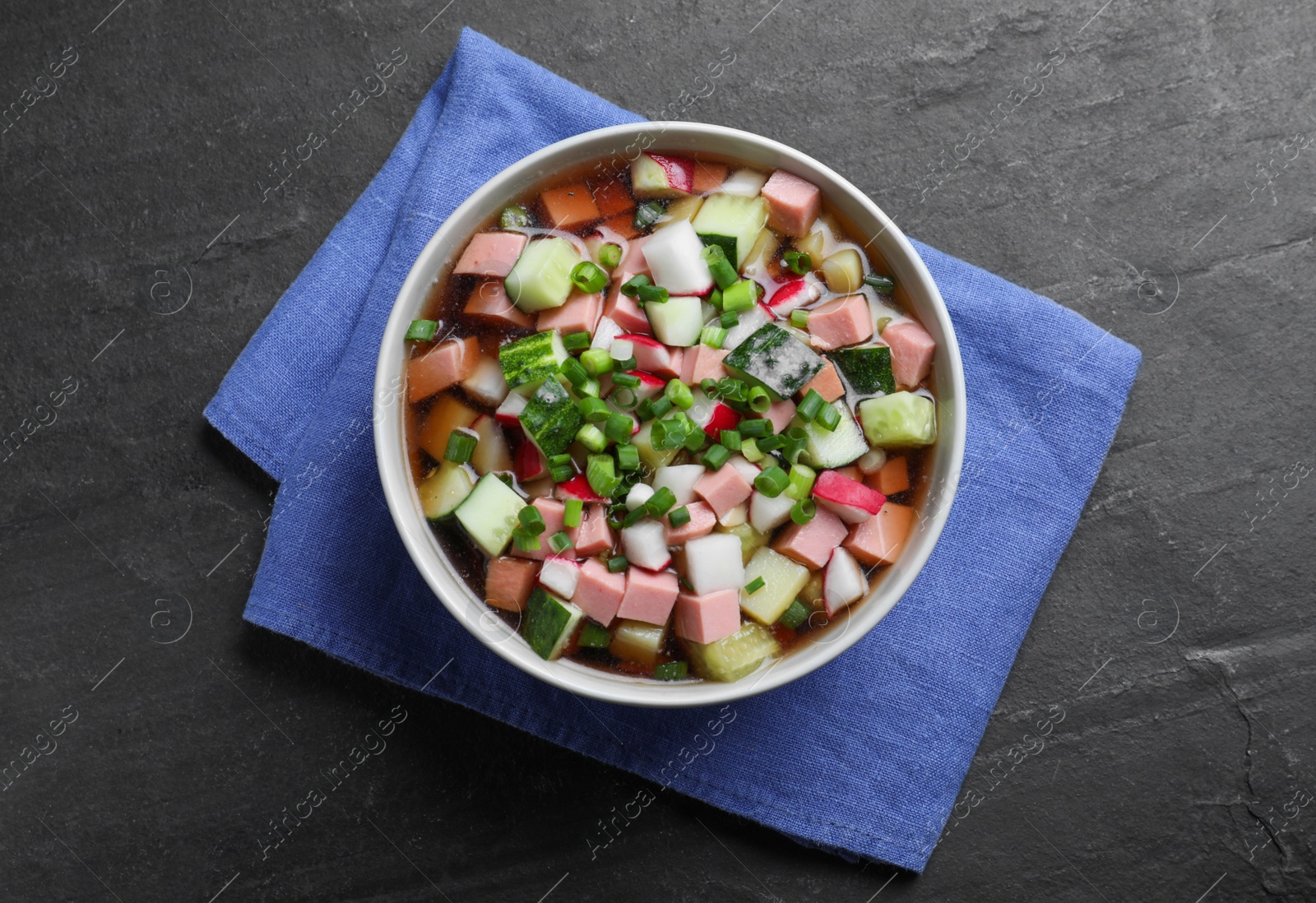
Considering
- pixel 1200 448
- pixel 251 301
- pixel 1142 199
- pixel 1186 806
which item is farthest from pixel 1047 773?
pixel 251 301

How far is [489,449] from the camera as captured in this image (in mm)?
2230

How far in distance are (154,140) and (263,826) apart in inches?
81.7

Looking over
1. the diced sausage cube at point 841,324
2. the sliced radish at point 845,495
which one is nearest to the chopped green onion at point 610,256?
the diced sausage cube at point 841,324

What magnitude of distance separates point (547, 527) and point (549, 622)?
0.22 meters

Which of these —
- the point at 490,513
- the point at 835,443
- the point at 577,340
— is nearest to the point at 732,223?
the point at 577,340

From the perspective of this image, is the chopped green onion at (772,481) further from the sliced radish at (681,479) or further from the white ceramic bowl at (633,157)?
the white ceramic bowl at (633,157)

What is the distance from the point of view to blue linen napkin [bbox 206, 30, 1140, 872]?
2553mm

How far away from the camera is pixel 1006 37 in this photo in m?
2.79

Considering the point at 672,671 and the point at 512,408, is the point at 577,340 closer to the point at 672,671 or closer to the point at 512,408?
the point at 512,408

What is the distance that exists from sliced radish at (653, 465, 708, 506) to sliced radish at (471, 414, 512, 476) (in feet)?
1.24

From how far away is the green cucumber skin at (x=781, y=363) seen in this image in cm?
209

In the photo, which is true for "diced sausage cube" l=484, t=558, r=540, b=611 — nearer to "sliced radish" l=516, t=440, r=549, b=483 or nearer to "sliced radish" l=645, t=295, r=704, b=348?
"sliced radish" l=516, t=440, r=549, b=483

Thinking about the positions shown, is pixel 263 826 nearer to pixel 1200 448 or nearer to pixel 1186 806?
pixel 1186 806

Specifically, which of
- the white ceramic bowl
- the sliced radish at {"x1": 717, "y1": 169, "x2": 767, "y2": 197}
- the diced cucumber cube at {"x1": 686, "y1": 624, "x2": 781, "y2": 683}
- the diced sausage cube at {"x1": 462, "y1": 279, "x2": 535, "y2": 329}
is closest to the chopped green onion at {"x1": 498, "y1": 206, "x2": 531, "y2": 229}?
the white ceramic bowl
